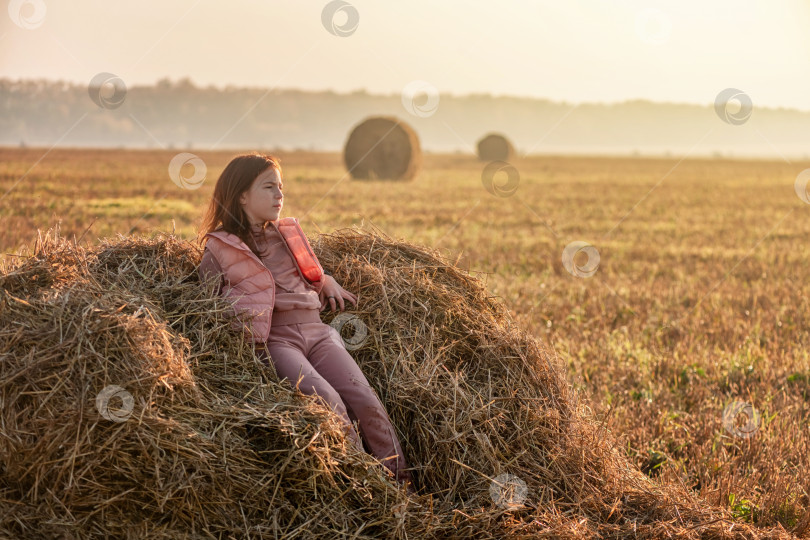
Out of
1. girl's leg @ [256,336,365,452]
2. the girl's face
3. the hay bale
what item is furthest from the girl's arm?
the hay bale

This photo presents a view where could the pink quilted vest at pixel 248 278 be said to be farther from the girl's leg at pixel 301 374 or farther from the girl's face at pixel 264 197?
the girl's face at pixel 264 197

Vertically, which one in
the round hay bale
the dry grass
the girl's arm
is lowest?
A: the dry grass

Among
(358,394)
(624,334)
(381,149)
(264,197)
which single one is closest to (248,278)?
(264,197)

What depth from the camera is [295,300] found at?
392 cm

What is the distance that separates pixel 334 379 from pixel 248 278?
A: 70cm

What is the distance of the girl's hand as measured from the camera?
13.7 ft

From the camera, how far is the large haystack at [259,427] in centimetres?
286

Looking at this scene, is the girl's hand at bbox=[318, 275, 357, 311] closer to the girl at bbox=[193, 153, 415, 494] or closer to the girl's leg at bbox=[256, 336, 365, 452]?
the girl at bbox=[193, 153, 415, 494]

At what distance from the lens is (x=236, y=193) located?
4.07 m

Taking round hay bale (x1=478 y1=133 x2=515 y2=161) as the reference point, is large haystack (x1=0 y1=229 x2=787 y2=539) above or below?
below

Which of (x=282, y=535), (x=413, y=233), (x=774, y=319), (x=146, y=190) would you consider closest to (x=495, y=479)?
(x=282, y=535)

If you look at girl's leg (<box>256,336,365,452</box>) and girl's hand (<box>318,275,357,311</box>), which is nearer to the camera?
girl's leg (<box>256,336,365,452</box>)

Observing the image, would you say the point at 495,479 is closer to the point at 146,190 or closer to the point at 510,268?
the point at 510,268

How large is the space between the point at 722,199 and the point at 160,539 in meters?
26.2
